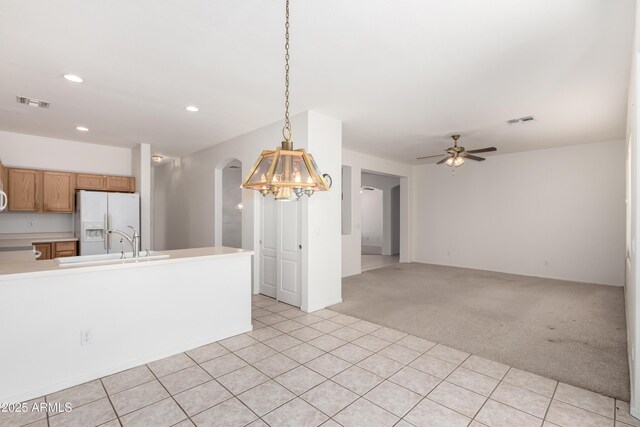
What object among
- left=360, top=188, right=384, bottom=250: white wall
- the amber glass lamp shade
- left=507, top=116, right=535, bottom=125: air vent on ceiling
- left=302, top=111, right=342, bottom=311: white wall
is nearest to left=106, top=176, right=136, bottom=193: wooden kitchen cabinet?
left=302, top=111, right=342, bottom=311: white wall

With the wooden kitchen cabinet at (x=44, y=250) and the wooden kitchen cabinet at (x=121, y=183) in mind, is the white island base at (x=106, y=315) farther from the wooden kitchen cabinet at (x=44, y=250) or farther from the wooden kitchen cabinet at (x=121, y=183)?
the wooden kitchen cabinet at (x=121, y=183)

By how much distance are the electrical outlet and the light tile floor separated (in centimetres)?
34

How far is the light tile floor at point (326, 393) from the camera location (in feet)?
6.94

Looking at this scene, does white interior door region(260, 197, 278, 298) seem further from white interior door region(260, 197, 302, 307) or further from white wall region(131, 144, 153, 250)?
white wall region(131, 144, 153, 250)

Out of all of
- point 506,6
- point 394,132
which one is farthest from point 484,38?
point 394,132

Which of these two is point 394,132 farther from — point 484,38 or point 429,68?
point 484,38

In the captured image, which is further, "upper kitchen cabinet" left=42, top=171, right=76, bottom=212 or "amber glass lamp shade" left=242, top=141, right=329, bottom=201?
"upper kitchen cabinet" left=42, top=171, right=76, bottom=212

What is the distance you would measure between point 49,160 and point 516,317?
807cm

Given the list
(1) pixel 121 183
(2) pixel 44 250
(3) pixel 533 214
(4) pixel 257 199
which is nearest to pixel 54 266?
(4) pixel 257 199

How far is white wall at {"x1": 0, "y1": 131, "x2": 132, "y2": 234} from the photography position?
17.4ft

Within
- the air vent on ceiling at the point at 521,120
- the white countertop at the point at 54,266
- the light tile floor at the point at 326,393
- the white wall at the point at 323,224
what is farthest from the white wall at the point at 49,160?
the air vent on ceiling at the point at 521,120

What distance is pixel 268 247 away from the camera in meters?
5.23

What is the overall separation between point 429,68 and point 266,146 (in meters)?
2.79

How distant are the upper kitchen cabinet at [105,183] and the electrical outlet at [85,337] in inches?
169
